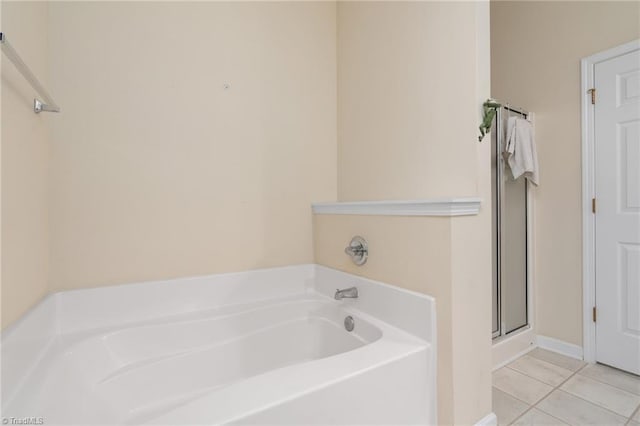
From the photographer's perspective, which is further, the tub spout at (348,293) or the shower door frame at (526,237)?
the shower door frame at (526,237)

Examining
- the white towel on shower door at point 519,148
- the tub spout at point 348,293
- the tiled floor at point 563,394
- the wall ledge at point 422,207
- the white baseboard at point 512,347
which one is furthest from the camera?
the white towel on shower door at point 519,148

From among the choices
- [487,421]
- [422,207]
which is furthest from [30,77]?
[487,421]

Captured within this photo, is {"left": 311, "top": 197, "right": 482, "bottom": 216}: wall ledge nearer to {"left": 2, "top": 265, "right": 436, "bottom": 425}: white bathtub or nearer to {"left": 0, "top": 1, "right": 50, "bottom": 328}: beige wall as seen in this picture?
{"left": 2, "top": 265, "right": 436, "bottom": 425}: white bathtub

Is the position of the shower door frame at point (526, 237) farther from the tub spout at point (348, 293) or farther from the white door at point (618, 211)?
the tub spout at point (348, 293)

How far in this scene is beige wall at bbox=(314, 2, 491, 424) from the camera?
3.59ft

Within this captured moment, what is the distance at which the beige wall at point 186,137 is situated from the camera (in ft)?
4.09

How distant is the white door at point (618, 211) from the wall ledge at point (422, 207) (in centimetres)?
143

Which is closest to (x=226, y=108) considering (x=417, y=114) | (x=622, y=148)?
(x=417, y=114)

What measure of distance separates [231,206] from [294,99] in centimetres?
81

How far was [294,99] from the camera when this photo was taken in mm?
1809

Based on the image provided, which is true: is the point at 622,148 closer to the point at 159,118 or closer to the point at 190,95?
the point at 190,95

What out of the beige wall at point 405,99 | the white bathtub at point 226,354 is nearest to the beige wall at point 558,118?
the beige wall at point 405,99

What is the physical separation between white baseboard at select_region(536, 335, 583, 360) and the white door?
4.2 inches

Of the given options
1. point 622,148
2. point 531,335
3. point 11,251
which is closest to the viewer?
point 11,251
